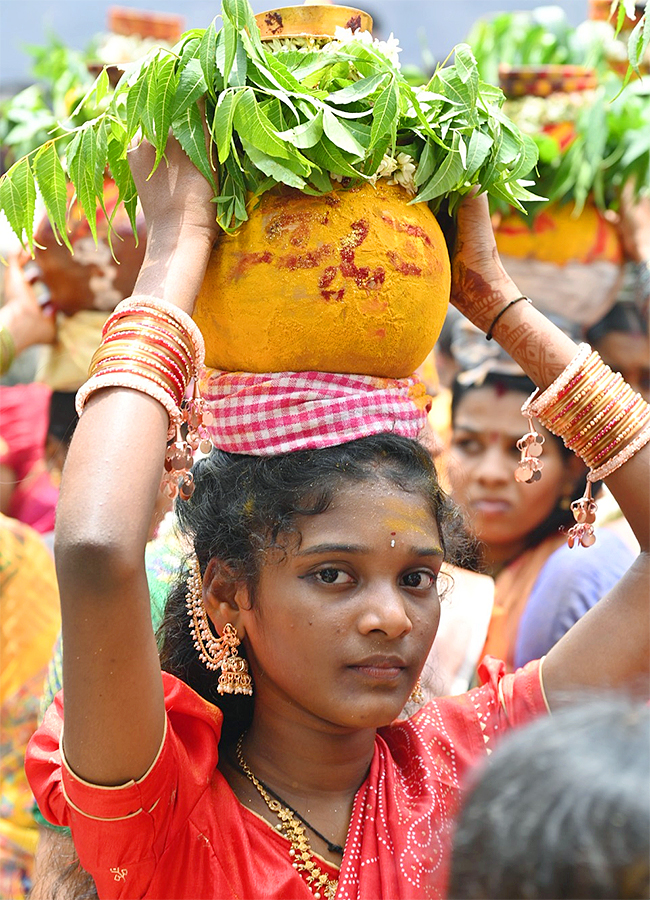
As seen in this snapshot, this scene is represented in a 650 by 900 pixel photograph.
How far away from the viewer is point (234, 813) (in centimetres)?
197

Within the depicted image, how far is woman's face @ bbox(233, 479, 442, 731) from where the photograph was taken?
75.8 inches

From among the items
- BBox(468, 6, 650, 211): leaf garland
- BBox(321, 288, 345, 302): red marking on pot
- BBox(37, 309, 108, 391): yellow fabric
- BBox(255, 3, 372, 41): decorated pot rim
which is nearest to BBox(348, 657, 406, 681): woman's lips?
BBox(321, 288, 345, 302): red marking on pot

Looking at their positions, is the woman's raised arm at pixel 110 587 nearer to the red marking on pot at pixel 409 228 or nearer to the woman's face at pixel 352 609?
the woman's face at pixel 352 609

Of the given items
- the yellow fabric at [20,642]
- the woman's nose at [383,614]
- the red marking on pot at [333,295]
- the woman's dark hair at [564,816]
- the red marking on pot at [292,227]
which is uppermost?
→ the woman's dark hair at [564,816]

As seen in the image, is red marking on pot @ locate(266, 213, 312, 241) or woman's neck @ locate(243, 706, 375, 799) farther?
woman's neck @ locate(243, 706, 375, 799)

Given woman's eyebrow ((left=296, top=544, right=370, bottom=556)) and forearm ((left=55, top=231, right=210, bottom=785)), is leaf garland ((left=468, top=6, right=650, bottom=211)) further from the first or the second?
forearm ((left=55, top=231, right=210, bottom=785))

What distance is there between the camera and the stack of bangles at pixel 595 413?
2.12 m

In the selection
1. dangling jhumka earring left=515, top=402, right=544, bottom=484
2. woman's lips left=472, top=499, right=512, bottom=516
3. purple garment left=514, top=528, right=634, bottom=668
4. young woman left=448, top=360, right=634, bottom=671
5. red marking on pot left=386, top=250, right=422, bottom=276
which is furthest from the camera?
woman's lips left=472, top=499, right=512, bottom=516

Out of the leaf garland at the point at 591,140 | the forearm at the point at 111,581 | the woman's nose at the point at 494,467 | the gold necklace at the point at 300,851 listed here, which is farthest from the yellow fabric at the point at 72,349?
the forearm at the point at 111,581

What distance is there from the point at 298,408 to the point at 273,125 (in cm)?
46

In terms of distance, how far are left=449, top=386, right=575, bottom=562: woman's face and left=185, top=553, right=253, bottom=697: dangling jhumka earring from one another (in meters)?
1.98

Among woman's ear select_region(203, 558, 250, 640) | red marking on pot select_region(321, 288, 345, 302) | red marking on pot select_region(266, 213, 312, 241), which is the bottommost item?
woman's ear select_region(203, 558, 250, 640)

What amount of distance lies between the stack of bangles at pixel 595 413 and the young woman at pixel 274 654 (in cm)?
3

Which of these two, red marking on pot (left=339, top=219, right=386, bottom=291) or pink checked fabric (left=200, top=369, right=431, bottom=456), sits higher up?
red marking on pot (left=339, top=219, right=386, bottom=291)
